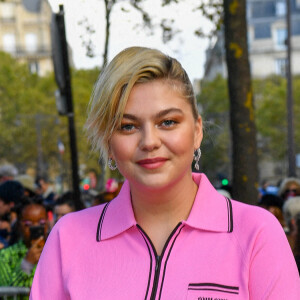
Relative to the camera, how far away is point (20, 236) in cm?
587

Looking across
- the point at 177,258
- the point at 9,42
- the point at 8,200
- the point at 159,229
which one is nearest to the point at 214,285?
the point at 177,258

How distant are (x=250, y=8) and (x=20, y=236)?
75.6 metres

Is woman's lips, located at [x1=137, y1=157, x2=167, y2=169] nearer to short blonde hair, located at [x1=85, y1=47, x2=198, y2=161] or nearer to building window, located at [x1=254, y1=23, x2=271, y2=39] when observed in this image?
short blonde hair, located at [x1=85, y1=47, x2=198, y2=161]

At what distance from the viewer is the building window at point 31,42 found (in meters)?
82.9

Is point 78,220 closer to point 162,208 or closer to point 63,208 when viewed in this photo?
point 162,208

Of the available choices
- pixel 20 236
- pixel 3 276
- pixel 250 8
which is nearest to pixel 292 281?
pixel 3 276

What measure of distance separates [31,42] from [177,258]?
274 ft

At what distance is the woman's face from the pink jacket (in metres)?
0.15

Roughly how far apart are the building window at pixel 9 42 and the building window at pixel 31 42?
1.54 metres

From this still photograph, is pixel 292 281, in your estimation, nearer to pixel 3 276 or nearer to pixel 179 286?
pixel 179 286

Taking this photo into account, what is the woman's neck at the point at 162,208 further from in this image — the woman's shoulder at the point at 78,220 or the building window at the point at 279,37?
the building window at the point at 279,37

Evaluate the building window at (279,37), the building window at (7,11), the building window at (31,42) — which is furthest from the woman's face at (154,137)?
the building window at (7,11)

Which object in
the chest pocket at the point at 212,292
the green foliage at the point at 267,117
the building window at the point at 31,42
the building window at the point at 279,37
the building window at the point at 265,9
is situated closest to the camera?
the chest pocket at the point at 212,292

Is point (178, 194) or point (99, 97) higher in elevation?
point (99, 97)
